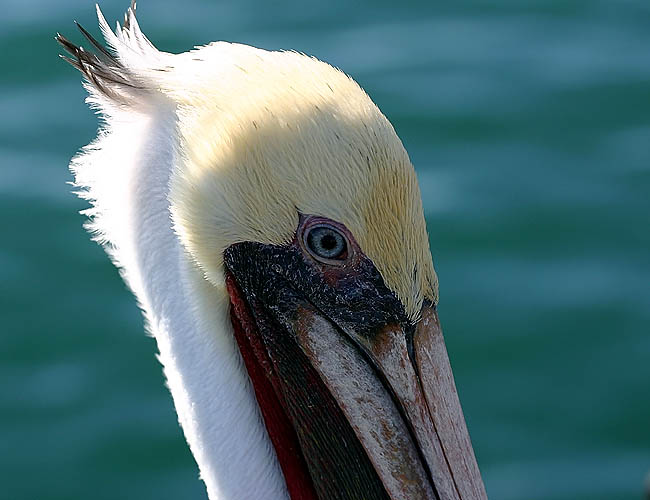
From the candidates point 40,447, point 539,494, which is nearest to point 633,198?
point 539,494

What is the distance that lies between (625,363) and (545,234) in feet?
2.52

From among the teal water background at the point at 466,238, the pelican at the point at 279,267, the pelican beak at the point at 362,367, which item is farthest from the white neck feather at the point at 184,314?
the teal water background at the point at 466,238

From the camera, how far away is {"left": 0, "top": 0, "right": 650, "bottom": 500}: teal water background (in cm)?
574

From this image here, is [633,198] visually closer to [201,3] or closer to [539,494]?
[539,494]

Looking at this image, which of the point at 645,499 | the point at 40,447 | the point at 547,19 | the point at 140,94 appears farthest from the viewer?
the point at 547,19

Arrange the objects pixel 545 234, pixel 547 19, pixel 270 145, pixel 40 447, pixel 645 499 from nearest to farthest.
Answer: pixel 270 145 → pixel 645 499 → pixel 40 447 → pixel 545 234 → pixel 547 19

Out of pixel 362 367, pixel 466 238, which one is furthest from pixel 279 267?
pixel 466 238

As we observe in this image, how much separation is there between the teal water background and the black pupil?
9.47ft

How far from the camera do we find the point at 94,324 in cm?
603

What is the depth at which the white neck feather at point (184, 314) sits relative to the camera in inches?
126

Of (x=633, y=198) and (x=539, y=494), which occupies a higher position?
(x=633, y=198)

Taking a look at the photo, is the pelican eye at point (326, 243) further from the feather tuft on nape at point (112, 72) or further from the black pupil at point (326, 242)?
the feather tuft on nape at point (112, 72)

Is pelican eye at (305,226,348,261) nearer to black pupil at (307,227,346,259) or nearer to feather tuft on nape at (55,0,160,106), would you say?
black pupil at (307,227,346,259)

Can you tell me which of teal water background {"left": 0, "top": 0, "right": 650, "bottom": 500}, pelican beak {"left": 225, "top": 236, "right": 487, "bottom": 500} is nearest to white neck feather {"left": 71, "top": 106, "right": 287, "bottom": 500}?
pelican beak {"left": 225, "top": 236, "right": 487, "bottom": 500}
